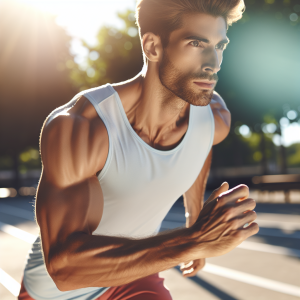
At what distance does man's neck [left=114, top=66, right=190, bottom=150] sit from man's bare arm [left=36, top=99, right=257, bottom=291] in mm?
250

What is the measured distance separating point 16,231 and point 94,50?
1222 cm

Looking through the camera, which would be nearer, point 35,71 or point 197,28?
point 197,28

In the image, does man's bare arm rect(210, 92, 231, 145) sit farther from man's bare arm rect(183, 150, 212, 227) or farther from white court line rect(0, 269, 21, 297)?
white court line rect(0, 269, 21, 297)

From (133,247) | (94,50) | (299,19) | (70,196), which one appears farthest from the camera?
(94,50)

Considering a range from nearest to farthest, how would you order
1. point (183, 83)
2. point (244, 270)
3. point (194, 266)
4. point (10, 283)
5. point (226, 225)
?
point (226, 225)
point (183, 83)
point (194, 266)
point (10, 283)
point (244, 270)

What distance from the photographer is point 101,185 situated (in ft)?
6.11

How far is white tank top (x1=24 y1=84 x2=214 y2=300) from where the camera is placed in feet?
6.07

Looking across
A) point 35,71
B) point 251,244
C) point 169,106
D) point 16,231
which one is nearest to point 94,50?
point 35,71

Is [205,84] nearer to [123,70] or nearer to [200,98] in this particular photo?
[200,98]

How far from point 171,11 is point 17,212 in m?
13.5

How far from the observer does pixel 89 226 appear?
1.66m

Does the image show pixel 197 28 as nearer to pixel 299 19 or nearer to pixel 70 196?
pixel 70 196

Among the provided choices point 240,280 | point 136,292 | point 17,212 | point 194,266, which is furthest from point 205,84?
point 17,212

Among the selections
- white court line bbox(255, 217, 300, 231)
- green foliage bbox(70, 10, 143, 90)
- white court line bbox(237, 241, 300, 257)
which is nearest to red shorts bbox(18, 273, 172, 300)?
white court line bbox(237, 241, 300, 257)
